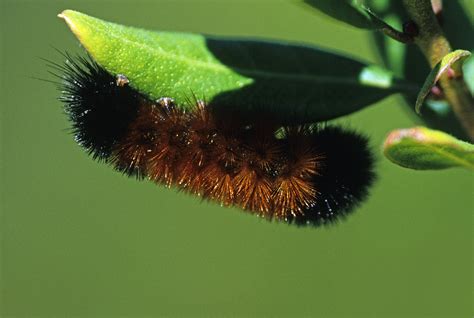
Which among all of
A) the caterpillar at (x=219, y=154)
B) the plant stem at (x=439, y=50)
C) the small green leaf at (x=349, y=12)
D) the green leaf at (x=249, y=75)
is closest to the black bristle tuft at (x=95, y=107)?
Answer: the caterpillar at (x=219, y=154)

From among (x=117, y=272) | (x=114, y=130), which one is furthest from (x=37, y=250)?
(x=114, y=130)

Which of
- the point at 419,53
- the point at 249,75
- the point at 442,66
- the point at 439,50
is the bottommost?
the point at 442,66

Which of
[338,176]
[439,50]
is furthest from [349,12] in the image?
[338,176]

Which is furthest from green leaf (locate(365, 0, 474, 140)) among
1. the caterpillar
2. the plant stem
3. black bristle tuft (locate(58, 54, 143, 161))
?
black bristle tuft (locate(58, 54, 143, 161))

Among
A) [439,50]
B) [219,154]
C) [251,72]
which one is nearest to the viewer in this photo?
[439,50]

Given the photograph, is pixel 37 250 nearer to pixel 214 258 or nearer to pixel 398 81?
pixel 214 258

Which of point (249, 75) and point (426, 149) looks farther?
point (249, 75)

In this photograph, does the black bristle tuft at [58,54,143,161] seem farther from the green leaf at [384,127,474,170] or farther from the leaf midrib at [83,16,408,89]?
the green leaf at [384,127,474,170]

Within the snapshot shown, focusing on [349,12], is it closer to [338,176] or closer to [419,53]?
[419,53]
